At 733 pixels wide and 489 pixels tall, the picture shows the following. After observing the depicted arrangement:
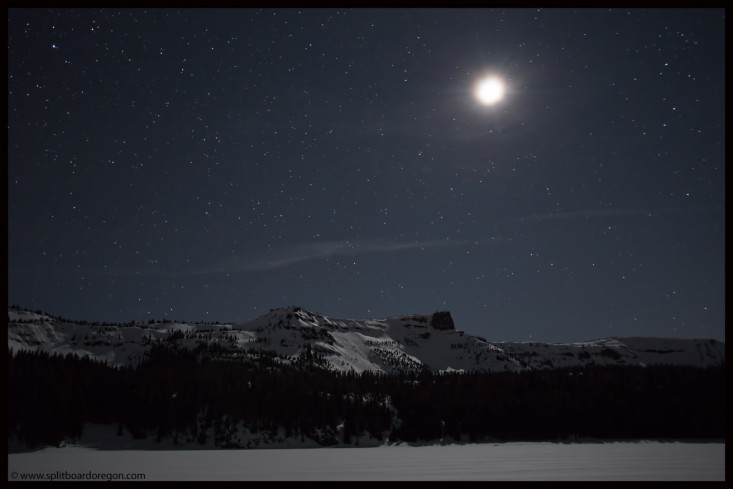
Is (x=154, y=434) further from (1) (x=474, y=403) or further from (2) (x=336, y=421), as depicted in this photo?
(1) (x=474, y=403)

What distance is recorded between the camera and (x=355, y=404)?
13025 cm

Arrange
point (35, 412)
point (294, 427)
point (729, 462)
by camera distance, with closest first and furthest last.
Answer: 1. point (729, 462)
2. point (35, 412)
3. point (294, 427)

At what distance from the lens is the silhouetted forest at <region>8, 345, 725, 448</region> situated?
109000 millimetres

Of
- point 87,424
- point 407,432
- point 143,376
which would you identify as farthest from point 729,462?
point 143,376

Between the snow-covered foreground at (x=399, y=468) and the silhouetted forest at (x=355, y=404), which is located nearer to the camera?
the snow-covered foreground at (x=399, y=468)

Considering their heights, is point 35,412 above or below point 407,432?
above

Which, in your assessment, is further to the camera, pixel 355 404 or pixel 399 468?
pixel 355 404

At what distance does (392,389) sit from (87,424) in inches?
3160

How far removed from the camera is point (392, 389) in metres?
149

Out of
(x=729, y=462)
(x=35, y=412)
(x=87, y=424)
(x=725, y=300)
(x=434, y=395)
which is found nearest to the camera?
(x=725, y=300)

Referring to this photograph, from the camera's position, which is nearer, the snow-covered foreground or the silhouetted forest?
the snow-covered foreground

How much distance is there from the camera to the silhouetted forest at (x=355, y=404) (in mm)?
109000

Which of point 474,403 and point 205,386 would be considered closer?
point 205,386

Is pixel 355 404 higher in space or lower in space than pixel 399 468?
higher
